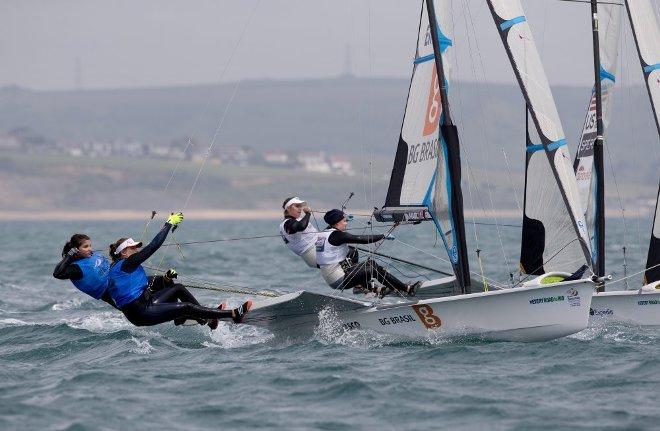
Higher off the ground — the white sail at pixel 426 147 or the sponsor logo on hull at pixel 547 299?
the white sail at pixel 426 147

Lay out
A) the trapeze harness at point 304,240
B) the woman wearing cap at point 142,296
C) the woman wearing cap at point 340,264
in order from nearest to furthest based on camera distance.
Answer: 1. the woman wearing cap at point 142,296
2. the woman wearing cap at point 340,264
3. the trapeze harness at point 304,240

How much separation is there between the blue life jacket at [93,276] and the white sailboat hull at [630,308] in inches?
218

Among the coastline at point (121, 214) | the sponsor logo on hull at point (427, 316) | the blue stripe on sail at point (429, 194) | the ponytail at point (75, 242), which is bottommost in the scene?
the coastline at point (121, 214)

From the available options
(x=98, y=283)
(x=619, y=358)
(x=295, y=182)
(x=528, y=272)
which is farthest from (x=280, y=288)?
(x=295, y=182)

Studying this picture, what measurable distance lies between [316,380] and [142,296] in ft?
9.90

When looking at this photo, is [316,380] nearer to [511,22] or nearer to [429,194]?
[429,194]

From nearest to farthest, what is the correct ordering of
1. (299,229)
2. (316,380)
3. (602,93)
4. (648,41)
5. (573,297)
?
(316,380) < (573,297) < (299,229) < (648,41) < (602,93)

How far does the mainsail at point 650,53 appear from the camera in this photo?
14.6 meters

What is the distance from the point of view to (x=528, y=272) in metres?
15.0

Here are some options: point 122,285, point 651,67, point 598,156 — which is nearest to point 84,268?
point 122,285

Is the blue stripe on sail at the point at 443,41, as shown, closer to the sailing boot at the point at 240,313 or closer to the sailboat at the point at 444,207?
the sailboat at the point at 444,207

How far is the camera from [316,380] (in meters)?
10.5

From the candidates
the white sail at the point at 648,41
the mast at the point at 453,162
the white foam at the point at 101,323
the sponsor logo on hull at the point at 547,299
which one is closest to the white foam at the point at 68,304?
the white foam at the point at 101,323

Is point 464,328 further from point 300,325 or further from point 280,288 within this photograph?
point 280,288
